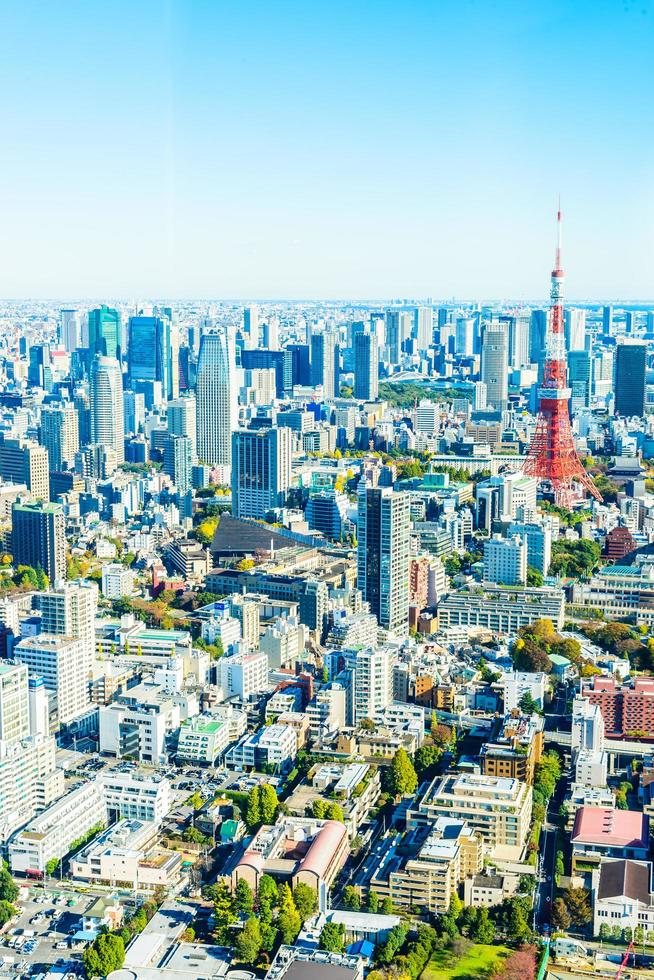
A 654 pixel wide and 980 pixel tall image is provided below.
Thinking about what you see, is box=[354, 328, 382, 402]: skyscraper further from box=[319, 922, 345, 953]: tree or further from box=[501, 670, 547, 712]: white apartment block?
box=[319, 922, 345, 953]: tree

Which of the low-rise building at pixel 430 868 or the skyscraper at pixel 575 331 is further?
the skyscraper at pixel 575 331

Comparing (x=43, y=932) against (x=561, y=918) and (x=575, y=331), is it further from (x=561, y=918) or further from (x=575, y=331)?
(x=575, y=331)

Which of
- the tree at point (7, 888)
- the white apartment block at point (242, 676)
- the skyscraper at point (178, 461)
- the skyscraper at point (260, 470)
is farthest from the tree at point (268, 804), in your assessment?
the skyscraper at point (178, 461)

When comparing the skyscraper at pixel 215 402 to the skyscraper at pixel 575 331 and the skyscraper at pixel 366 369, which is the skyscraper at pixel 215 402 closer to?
the skyscraper at pixel 366 369

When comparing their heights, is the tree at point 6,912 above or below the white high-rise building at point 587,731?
below

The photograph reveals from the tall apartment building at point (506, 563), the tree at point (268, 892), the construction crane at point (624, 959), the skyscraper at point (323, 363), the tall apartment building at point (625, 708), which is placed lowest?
the construction crane at point (624, 959)

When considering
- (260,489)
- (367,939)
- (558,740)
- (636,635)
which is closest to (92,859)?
(367,939)

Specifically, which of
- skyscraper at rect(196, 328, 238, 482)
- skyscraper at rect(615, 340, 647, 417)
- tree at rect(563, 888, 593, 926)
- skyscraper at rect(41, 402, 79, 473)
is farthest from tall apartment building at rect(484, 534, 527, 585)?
skyscraper at rect(615, 340, 647, 417)

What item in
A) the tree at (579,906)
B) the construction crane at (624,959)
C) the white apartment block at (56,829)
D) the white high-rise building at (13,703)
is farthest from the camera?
the white high-rise building at (13,703)
